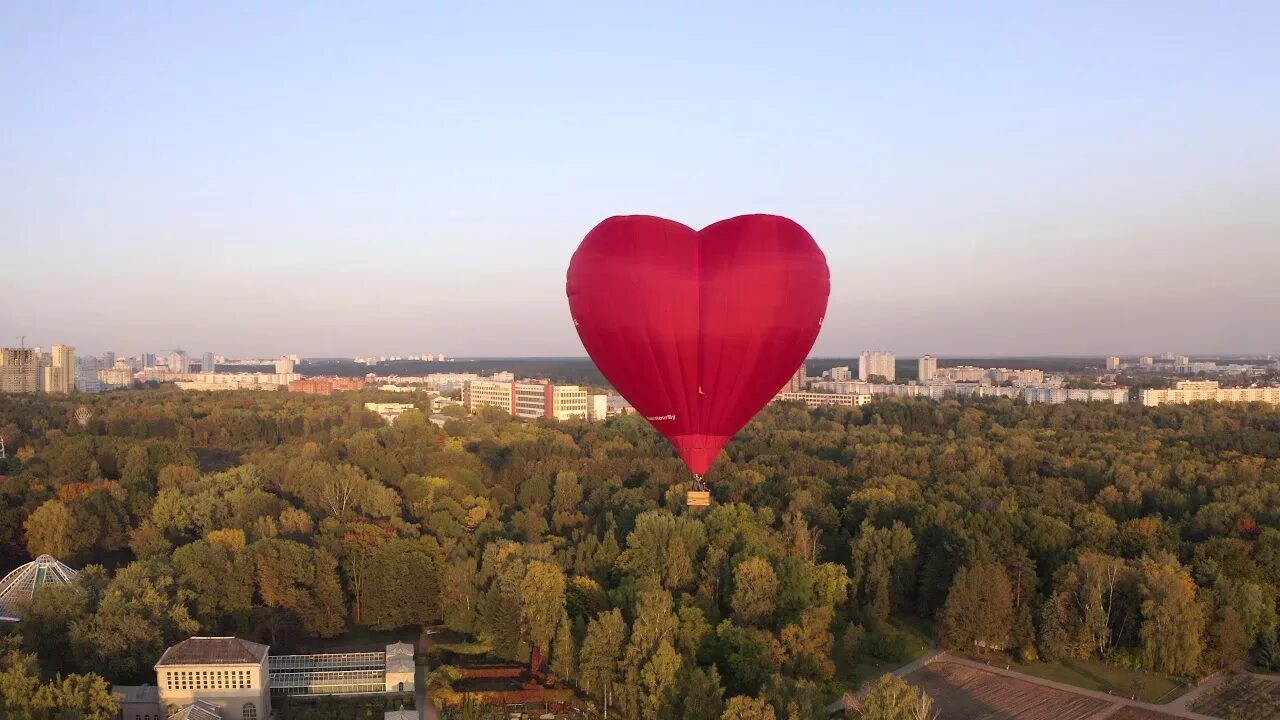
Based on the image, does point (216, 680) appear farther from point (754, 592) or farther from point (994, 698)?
point (994, 698)

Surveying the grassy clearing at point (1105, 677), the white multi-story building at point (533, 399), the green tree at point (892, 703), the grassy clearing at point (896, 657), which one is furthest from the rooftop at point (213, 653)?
the white multi-story building at point (533, 399)

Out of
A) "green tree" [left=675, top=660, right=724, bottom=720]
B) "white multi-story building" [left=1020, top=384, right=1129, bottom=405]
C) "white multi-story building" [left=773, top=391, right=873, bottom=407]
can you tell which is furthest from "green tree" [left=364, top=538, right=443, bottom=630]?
"white multi-story building" [left=1020, top=384, right=1129, bottom=405]

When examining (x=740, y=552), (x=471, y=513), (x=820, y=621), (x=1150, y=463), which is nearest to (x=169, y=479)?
(x=471, y=513)

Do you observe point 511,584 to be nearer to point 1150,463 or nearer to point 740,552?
point 740,552

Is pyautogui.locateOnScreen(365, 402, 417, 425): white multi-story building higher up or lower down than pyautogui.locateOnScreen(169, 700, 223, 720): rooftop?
higher up

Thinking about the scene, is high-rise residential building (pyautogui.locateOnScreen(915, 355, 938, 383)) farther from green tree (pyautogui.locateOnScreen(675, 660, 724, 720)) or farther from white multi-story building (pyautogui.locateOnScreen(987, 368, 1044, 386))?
green tree (pyautogui.locateOnScreen(675, 660, 724, 720))
